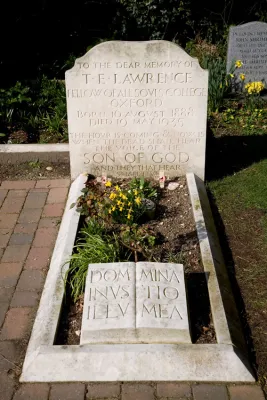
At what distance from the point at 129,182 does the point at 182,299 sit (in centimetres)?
223

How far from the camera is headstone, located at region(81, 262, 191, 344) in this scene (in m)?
3.30

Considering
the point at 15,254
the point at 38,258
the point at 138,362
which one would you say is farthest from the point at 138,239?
the point at 138,362

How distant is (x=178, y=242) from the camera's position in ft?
14.4

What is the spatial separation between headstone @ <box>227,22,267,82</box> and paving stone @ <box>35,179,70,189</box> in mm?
3892

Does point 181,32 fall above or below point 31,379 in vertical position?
above

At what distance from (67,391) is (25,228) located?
1.99 meters

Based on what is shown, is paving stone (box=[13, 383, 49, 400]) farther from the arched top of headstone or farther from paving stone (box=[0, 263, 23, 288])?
the arched top of headstone

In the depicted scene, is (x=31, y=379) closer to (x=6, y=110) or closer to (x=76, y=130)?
(x=76, y=130)

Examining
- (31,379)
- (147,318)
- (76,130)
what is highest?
(76,130)

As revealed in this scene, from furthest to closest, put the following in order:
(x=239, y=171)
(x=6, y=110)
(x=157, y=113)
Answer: (x=6, y=110), (x=239, y=171), (x=157, y=113)

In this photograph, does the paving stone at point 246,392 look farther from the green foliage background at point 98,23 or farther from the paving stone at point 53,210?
the green foliage background at point 98,23

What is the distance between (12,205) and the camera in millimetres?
5281

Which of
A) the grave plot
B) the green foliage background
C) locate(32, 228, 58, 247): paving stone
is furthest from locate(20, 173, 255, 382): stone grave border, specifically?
the green foliage background

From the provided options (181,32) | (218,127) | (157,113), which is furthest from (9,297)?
(181,32)
